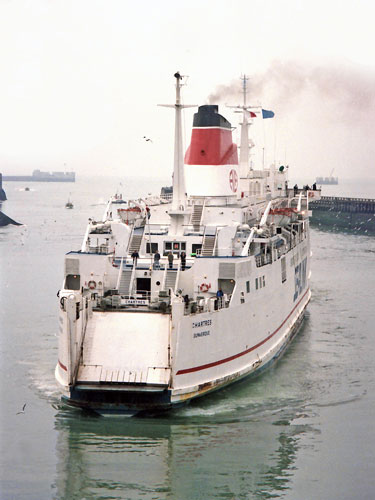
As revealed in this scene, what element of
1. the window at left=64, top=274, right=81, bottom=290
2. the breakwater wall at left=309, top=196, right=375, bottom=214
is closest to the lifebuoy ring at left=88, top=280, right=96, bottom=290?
the window at left=64, top=274, right=81, bottom=290

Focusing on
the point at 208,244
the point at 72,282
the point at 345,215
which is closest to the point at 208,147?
the point at 208,244

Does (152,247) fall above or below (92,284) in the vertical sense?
above

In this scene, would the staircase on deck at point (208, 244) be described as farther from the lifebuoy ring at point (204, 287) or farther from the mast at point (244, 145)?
the mast at point (244, 145)

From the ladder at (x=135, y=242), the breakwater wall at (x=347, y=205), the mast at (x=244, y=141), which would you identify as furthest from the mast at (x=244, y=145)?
the breakwater wall at (x=347, y=205)

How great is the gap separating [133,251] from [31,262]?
33.5m

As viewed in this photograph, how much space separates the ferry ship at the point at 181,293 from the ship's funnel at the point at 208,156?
1.9 inches

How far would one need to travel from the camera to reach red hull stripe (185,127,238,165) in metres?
39.1

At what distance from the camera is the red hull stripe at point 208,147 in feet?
128

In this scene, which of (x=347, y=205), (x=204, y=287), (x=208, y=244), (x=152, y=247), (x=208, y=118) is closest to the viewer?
(x=204, y=287)

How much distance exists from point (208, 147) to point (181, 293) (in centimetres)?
1019

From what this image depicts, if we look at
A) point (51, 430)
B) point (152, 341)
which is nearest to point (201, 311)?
point (152, 341)

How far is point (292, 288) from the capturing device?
135 feet

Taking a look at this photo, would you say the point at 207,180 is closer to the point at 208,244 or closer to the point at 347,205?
the point at 208,244

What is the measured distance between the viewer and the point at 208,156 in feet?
129
